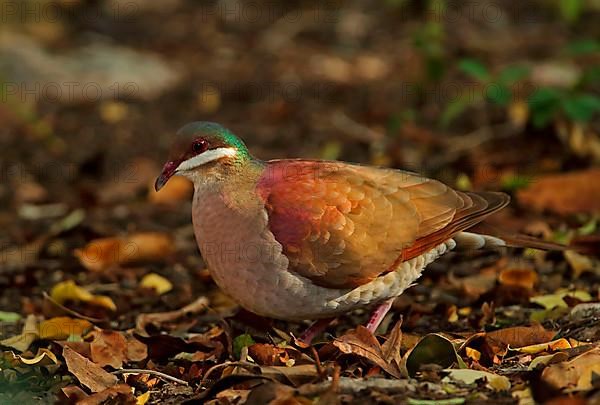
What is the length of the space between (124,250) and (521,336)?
2.76 m

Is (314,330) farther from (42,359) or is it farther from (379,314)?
(42,359)

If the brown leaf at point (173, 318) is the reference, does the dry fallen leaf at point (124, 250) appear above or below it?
below

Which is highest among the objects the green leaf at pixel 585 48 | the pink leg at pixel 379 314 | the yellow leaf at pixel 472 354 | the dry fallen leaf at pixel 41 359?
the green leaf at pixel 585 48

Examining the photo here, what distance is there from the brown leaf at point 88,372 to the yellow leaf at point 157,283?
1.44 m

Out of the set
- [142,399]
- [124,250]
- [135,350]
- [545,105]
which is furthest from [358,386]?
[545,105]

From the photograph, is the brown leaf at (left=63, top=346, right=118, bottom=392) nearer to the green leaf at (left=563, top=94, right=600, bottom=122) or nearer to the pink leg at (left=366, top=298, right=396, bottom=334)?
the pink leg at (left=366, top=298, right=396, bottom=334)

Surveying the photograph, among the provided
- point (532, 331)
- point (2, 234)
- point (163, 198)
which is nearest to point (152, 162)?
point (163, 198)

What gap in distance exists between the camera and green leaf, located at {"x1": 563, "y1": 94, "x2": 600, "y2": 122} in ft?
20.9

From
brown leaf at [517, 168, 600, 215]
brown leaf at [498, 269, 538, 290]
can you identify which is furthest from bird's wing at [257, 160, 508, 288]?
brown leaf at [517, 168, 600, 215]

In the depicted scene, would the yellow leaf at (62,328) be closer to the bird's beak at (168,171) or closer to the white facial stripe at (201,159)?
the bird's beak at (168,171)

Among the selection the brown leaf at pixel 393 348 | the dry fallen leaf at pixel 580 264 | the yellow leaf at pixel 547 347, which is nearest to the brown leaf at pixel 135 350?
the brown leaf at pixel 393 348

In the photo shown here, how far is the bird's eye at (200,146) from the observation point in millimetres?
4477

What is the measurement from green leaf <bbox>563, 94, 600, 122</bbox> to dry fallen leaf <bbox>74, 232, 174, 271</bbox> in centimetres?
265

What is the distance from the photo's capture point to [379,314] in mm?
4645
